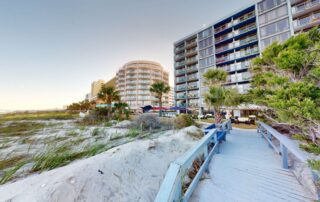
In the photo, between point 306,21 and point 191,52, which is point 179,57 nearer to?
point 191,52

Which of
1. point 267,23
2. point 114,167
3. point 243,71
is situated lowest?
point 114,167

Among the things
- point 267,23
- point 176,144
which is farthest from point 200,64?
point 176,144

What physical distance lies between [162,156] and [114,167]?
2.21 m

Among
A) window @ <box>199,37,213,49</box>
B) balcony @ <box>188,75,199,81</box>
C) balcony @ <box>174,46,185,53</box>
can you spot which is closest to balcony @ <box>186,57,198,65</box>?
window @ <box>199,37,213,49</box>

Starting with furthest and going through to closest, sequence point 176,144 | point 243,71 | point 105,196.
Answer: point 243,71 → point 176,144 → point 105,196

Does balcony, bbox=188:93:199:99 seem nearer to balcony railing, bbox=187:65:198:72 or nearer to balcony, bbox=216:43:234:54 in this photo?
balcony railing, bbox=187:65:198:72

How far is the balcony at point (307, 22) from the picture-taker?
17328 millimetres

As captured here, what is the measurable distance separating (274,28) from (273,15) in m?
2.41

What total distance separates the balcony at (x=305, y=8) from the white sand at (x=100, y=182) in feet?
99.1

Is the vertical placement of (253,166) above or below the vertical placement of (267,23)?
below

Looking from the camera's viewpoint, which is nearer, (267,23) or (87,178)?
(87,178)

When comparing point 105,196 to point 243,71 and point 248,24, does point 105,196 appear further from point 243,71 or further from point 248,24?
point 248,24

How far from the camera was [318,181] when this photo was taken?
6.22ft

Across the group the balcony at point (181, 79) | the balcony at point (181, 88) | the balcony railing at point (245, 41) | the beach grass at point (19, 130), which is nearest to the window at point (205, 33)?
the balcony railing at point (245, 41)
